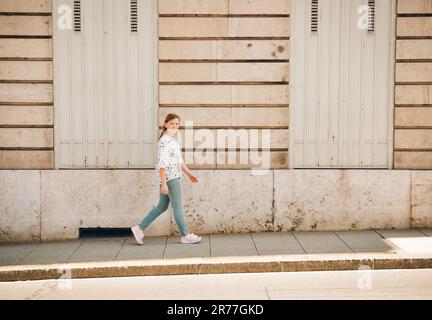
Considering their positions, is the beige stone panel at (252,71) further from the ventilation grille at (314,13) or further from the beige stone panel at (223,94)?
the ventilation grille at (314,13)

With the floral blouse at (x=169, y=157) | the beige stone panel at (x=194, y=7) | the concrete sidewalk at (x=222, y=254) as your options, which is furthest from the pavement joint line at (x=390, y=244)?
the beige stone panel at (x=194, y=7)

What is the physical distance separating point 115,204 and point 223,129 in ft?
6.49

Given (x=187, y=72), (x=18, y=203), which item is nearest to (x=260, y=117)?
(x=187, y=72)

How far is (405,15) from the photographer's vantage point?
28.9 feet

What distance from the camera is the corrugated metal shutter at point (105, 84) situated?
345 inches

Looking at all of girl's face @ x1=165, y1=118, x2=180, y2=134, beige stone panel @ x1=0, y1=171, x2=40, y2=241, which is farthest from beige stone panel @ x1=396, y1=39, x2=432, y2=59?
beige stone panel @ x1=0, y1=171, x2=40, y2=241

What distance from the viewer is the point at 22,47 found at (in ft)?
28.6

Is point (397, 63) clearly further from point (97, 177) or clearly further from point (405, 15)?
point (97, 177)

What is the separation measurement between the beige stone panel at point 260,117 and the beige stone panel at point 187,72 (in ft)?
2.17

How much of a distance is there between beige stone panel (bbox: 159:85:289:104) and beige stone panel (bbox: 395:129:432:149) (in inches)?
73.5

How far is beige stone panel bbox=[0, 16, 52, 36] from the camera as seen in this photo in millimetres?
8672

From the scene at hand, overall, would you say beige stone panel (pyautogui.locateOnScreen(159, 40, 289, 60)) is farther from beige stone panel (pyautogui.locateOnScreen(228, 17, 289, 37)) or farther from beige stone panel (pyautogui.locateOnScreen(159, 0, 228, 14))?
beige stone panel (pyautogui.locateOnScreen(159, 0, 228, 14))

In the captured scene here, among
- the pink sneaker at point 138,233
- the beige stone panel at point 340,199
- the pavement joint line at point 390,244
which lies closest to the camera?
the pavement joint line at point 390,244
